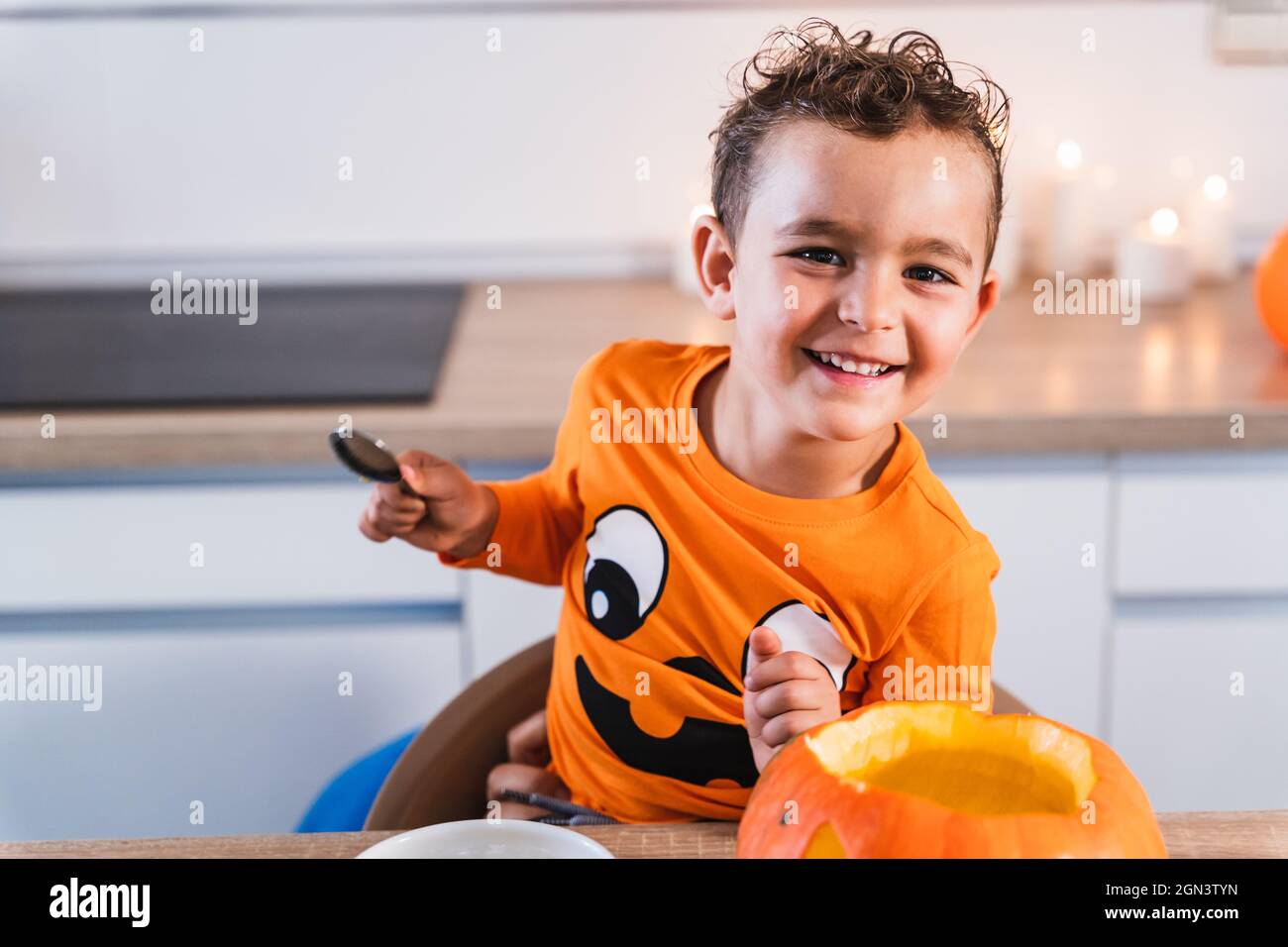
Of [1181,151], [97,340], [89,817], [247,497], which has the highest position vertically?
[1181,151]

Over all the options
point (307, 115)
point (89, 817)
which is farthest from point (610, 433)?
point (307, 115)

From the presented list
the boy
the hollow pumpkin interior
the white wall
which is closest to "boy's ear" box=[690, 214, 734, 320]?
the boy

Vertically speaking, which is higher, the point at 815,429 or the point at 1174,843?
the point at 815,429

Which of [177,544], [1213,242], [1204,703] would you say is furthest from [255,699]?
[1213,242]

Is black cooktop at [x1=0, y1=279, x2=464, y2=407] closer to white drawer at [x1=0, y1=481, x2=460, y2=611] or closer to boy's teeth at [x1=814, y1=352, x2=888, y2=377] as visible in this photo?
white drawer at [x1=0, y1=481, x2=460, y2=611]

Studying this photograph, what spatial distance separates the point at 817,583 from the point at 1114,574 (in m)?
0.43

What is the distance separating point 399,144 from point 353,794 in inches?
18.1

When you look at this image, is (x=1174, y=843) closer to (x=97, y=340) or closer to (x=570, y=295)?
(x=570, y=295)

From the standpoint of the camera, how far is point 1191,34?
0.73m

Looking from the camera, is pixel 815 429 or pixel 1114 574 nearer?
pixel 815 429

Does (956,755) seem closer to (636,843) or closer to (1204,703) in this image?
(636,843)

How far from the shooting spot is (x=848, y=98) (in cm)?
40

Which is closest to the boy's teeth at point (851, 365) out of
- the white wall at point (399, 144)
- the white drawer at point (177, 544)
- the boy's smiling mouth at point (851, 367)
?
the boy's smiling mouth at point (851, 367)

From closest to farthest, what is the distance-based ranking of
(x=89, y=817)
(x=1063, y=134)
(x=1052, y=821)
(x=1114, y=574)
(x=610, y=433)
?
(x=1052, y=821)
(x=89, y=817)
(x=610, y=433)
(x=1063, y=134)
(x=1114, y=574)
